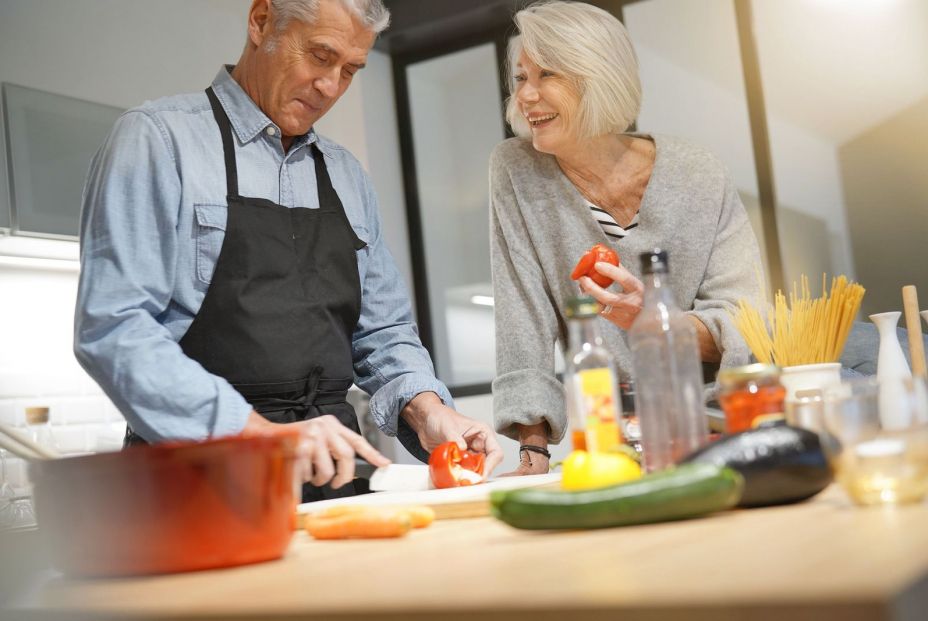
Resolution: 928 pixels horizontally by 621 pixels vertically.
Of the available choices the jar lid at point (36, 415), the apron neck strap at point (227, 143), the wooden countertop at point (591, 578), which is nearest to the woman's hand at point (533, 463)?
the apron neck strap at point (227, 143)

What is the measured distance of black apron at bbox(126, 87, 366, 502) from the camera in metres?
1.75

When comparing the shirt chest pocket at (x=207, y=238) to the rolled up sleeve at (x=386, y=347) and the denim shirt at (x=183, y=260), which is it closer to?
the denim shirt at (x=183, y=260)

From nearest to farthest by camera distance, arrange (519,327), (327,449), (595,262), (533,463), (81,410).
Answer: (327,449) → (595,262) → (533,463) → (519,327) → (81,410)

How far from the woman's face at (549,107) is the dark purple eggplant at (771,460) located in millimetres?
1373

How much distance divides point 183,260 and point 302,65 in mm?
479

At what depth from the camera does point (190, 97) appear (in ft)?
6.36

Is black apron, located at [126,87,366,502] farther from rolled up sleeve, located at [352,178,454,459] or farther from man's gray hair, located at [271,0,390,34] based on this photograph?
man's gray hair, located at [271,0,390,34]

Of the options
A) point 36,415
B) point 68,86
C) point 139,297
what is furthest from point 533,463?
point 68,86

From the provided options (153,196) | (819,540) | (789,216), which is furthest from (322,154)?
(789,216)

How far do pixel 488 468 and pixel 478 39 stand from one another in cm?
413

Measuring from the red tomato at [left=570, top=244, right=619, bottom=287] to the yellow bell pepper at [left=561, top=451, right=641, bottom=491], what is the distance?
0.67 m

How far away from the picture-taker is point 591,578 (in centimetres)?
64

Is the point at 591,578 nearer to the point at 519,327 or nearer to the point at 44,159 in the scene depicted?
the point at 519,327

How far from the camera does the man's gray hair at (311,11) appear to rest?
197 cm
